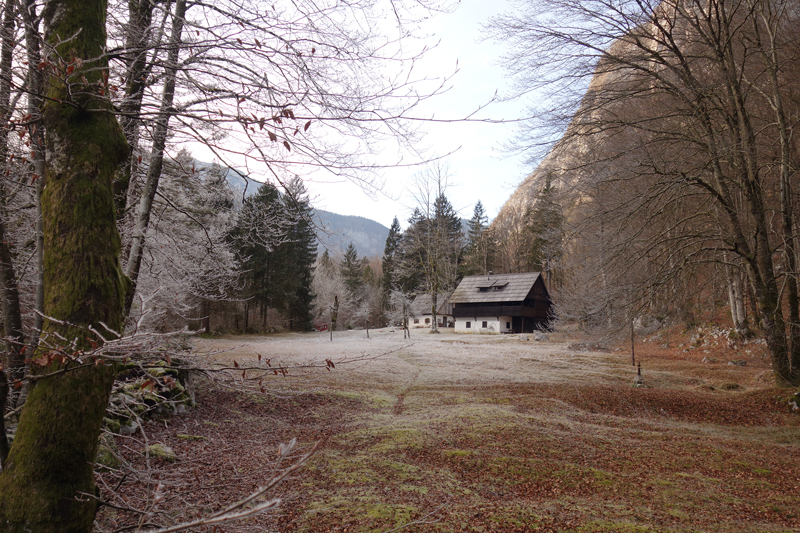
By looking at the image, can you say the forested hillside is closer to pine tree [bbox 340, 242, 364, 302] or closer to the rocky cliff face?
the rocky cliff face

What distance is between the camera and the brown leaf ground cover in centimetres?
393

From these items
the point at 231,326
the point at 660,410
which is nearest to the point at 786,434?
the point at 660,410

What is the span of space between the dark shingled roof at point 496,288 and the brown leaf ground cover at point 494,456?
24.6m

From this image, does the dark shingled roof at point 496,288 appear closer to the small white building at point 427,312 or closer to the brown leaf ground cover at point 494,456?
the small white building at point 427,312

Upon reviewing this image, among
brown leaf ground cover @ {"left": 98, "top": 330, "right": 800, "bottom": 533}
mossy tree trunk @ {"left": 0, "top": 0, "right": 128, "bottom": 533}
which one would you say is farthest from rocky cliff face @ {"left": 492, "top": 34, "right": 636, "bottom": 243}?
mossy tree trunk @ {"left": 0, "top": 0, "right": 128, "bottom": 533}

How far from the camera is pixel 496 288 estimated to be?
128 ft

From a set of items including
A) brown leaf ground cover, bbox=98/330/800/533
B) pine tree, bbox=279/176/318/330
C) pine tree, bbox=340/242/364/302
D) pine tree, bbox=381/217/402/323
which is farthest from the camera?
pine tree, bbox=340/242/364/302

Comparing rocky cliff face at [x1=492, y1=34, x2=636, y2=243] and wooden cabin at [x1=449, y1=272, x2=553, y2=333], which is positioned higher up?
rocky cliff face at [x1=492, y1=34, x2=636, y2=243]

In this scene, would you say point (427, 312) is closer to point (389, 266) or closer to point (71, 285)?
point (389, 266)

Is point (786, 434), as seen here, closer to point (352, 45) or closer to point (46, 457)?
point (352, 45)

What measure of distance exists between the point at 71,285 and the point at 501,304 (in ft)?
124

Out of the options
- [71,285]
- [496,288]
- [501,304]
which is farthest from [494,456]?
[496,288]

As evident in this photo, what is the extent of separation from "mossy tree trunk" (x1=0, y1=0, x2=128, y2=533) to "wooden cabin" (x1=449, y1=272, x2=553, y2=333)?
36527 mm

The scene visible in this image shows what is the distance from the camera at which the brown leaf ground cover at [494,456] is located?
393cm
